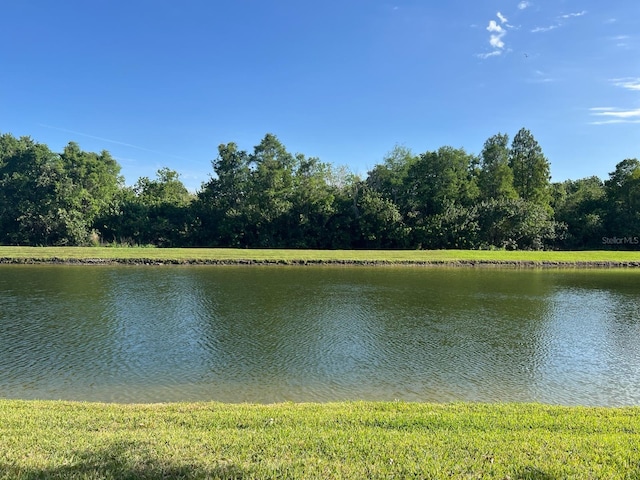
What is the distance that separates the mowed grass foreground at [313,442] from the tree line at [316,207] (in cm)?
4292

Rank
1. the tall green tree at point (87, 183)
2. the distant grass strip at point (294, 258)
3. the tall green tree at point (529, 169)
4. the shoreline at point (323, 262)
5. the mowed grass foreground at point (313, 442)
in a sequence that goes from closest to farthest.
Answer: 1. the mowed grass foreground at point (313, 442)
2. the shoreline at point (323, 262)
3. the distant grass strip at point (294, 258)
4. the tall green tree at point (87, 183)
5. the tall green tree at point (529, 169)

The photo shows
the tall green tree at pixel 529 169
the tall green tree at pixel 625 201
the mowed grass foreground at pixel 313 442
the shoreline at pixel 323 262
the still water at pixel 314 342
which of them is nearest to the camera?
the mowed grass foreground at pixel 313 442

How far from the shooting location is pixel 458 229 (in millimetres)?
47688

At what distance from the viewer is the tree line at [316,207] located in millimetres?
48344

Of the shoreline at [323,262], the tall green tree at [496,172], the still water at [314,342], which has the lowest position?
the still water at [314,342]

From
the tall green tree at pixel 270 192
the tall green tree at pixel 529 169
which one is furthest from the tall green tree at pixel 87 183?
the tall green tree at pixel 529 169

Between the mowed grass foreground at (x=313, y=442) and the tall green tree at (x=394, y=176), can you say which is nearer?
the mowed grass foreground at (x=313, y=442)

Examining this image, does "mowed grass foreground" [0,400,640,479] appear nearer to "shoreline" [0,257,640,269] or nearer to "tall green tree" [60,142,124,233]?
"shoreline" [0,257,640,269]

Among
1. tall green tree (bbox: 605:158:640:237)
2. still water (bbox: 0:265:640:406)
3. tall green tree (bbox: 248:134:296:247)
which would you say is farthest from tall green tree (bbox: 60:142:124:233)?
tall green tree (bbox: 605:158:640:237)

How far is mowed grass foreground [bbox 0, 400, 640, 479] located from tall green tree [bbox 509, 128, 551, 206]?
5485cm

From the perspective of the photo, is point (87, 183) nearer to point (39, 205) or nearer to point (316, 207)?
point (39, 205)

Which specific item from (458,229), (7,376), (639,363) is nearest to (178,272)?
(7,376)

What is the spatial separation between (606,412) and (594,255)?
131ft

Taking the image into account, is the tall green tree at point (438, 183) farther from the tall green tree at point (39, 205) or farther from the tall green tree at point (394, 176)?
the tall green tree at point (39, 205)
